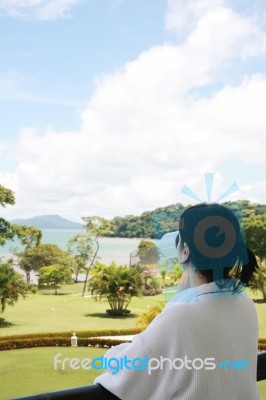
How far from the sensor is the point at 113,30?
31.1 m

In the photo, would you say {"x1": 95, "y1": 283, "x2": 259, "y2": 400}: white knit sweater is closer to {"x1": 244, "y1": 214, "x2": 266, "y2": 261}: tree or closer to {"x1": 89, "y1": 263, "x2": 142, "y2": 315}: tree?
{"x1": 89, "y1": 263, "x2": 142, "y2": 315}: tree

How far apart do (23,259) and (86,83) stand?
3058 centimetres

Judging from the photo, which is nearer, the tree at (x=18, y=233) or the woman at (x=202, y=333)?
the woman at (x=202, y=333)

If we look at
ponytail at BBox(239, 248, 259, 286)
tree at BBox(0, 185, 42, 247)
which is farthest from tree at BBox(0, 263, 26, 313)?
ponytail at BBox(239, 248, 259, 286)

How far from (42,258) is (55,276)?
1.39 m

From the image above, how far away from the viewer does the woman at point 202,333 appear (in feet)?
2.17

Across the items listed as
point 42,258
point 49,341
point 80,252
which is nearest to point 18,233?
point 42,258

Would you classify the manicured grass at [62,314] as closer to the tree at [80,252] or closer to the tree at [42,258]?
the tree at [42,258]

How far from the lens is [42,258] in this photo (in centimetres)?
2362

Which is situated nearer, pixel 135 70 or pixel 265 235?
pixel 265 235

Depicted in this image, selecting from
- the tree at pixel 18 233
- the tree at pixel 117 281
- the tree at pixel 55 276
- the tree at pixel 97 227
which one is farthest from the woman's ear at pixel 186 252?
the tree at pixel 97 227

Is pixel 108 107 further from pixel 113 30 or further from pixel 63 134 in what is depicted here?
pixel 113 30

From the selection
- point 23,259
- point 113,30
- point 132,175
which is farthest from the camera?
point 132,175

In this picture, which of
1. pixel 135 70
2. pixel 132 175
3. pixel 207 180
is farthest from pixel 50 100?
pixel 207 180
